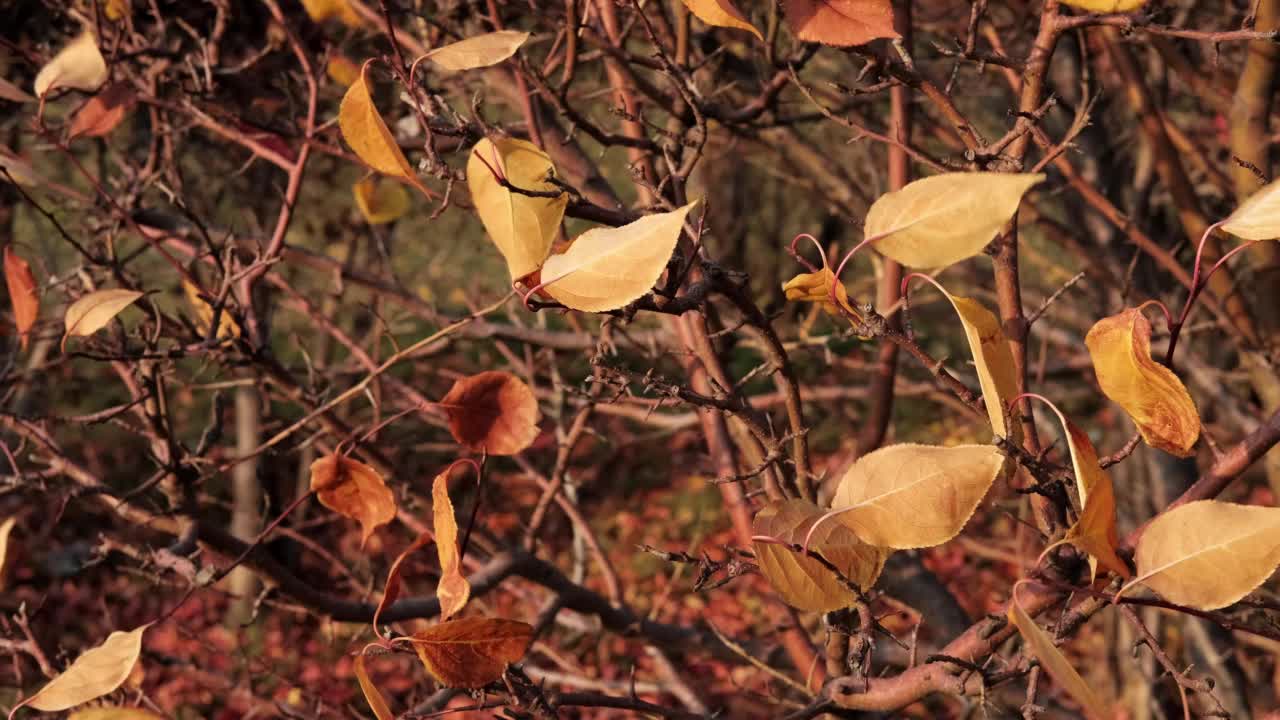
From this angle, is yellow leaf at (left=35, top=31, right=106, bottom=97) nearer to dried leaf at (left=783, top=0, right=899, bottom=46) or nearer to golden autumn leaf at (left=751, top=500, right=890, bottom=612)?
dried leaf at (left=783, top=0, right=899, bottom=46)

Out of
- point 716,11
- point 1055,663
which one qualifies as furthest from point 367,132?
point 1055,663

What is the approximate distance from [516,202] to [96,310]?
2.11 feet

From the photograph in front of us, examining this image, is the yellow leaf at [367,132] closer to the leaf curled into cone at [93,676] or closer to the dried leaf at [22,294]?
the leaf curled into cone at [93,676]

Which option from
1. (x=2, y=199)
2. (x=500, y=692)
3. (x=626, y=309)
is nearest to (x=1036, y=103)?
(x=626, y=309)

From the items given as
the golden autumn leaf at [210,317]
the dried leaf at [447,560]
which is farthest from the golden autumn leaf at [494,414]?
the golden autumn leaf at [210,317]

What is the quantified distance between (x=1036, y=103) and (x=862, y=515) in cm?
45

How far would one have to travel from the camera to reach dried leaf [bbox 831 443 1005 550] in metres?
0.66

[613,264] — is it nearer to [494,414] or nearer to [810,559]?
[810,559]

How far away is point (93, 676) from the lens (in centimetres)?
88

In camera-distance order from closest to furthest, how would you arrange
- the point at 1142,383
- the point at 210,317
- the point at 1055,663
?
the point at 1055,663, the point at 1142,383, the point at 210,317

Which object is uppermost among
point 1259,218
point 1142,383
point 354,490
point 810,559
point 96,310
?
point 1259,218

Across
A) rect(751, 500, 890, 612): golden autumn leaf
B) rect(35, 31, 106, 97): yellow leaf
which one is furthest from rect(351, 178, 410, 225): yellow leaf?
rect(751, 500, 890, 612): golden autumn leaf

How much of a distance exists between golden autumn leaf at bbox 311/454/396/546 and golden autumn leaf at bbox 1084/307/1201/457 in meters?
0.67

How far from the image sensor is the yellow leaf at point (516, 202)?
728 millimetres
